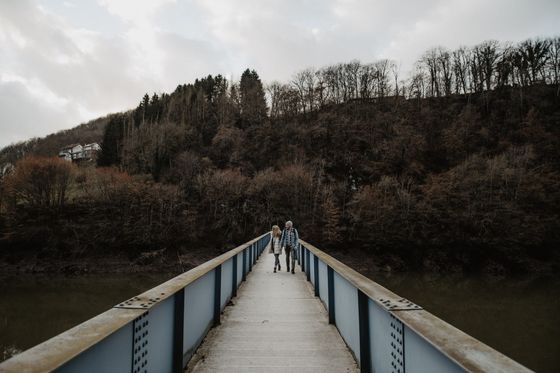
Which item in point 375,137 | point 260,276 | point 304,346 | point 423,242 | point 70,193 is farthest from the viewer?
point 375,137

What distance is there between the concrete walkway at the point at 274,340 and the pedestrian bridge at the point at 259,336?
14 mm

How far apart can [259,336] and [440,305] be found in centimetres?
1861

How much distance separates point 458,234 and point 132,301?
4257 centimetres

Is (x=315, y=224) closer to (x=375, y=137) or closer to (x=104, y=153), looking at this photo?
(x=375, y=137)

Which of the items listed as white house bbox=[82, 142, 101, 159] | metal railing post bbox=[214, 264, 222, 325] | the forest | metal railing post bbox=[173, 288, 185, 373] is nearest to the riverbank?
the forest

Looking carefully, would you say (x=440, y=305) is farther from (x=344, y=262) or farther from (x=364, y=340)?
(x=364, y=340)

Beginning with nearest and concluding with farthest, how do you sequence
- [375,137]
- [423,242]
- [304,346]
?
[304,346], [423,242], [375,137]

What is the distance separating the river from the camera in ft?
44.8

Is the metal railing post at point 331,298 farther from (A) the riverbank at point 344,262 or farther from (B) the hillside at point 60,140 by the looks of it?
(B) the hillside at point 60,140

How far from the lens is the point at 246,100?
236 ft

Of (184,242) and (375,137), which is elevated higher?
(375,137)

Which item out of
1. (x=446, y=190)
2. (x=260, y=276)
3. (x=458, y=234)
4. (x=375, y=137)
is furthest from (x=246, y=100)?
(x=260, y=276)

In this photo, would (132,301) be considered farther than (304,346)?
No

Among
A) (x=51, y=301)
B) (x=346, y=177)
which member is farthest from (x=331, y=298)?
(x=346, y=177)
